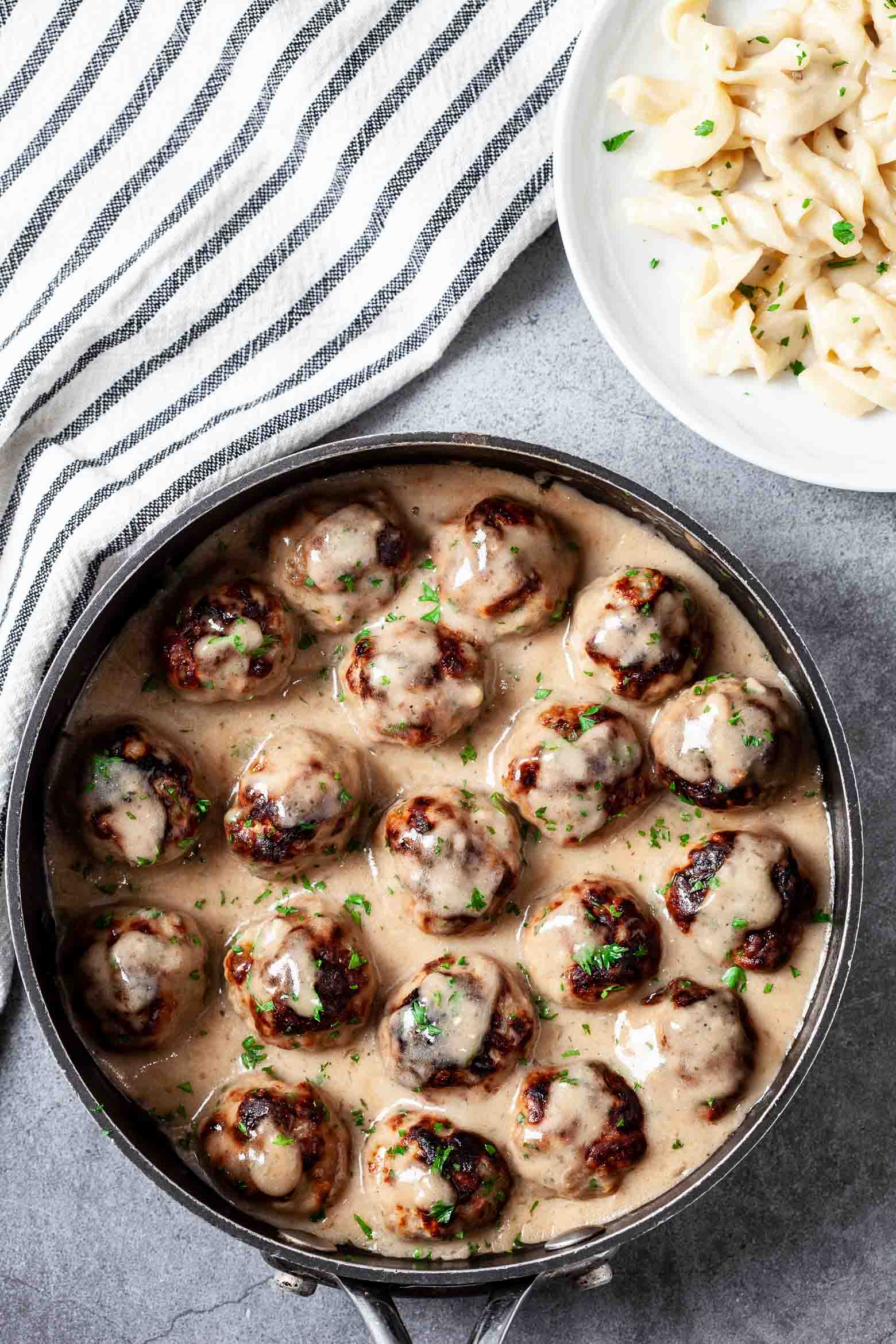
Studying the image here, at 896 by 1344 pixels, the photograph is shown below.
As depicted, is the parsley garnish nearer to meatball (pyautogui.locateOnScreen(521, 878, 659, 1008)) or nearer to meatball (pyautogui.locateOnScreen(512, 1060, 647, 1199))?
meatball (pyautogui.locateOnScreen(521, 878, 659, 1008))

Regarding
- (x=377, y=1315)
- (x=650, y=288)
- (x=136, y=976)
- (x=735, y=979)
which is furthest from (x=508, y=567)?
(x=377, y=1315)

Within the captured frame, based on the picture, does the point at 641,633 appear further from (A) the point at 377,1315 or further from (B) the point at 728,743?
(A) the point at 377,1315

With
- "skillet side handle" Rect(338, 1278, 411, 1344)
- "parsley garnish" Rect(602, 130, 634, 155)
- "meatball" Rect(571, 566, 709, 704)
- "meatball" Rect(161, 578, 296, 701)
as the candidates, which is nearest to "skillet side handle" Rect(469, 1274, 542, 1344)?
"skillet side handle" Rect(338, 1278, 411, 1344)

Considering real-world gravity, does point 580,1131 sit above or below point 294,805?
below

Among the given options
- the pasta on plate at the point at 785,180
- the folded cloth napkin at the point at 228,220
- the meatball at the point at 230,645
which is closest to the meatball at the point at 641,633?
the pasta on plate at the point at 785,180

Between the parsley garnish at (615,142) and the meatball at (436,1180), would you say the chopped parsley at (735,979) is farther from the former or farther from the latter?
the parsley garnish at (615,142)

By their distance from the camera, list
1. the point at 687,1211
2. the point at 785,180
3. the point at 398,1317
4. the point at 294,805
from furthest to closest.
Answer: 1. the point at 687,1211
2. the point at 785,180
3. the point at 294,805
4. the point at 398,1317
